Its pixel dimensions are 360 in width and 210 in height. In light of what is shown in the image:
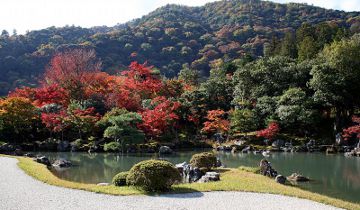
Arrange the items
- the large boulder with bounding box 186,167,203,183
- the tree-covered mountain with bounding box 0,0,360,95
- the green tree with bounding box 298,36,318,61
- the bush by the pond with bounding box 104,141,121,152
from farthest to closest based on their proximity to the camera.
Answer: the tree-covered mountain with bounding box 0,0,360,95
the green tree with bounding box 298,36,318,61
the bush by the pond with bounding box 104,141,121,152
the large boulder with bounding box 186,167,203,183

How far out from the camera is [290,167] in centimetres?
2334

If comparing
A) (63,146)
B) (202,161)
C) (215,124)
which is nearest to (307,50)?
(215,124)

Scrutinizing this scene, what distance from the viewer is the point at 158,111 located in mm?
35375

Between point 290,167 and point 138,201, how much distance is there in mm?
14327

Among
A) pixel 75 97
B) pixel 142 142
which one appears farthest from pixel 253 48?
pixel 142 142

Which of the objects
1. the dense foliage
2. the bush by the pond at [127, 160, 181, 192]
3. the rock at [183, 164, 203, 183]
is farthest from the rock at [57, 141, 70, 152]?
the bush by the pond at [127, 160, 181, 192]

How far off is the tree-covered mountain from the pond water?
2663 centimetres

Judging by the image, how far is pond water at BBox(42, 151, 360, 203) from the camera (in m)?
17.6

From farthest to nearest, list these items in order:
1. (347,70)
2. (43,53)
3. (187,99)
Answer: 1. (43,53)
2. (187,99)
3. (347,70)

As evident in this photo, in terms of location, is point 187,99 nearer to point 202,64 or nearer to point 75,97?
point 75,97

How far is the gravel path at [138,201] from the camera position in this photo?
35.7 feet

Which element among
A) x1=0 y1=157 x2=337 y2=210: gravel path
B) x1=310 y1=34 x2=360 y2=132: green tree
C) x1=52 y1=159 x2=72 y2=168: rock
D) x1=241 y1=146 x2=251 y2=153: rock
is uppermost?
x1=310 y1=34 x2=360 y2=132: green tree

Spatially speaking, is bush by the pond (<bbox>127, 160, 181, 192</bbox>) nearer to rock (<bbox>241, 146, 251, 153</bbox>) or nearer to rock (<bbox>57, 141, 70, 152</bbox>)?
rock (<bbox>241, 146, 251, 153</bbox>)

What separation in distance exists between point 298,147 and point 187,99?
1311 centimetres
